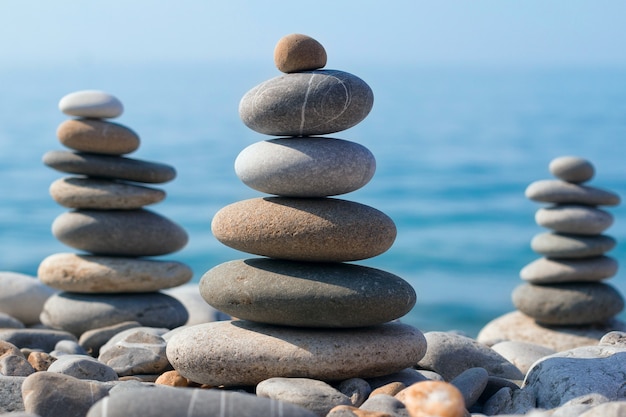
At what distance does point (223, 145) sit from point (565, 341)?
100 ft

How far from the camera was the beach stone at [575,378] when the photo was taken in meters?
4.76

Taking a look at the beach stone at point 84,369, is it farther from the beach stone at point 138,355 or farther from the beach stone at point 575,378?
the beach stone at point 575,378

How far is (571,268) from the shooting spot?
900cm

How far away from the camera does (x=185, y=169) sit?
32.8 meters

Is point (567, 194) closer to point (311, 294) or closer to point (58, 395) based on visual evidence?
point (311, 294)

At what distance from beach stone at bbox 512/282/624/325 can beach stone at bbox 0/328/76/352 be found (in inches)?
179

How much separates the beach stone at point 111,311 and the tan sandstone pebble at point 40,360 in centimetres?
199

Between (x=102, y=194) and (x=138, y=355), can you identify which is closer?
(x=138, y=355)

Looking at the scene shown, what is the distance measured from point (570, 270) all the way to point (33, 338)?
5.09m

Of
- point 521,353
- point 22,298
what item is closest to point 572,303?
point 521,353

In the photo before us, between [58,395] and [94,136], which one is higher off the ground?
[94,136]

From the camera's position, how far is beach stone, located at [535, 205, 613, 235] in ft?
29.5

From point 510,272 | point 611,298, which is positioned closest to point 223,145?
point 510,272

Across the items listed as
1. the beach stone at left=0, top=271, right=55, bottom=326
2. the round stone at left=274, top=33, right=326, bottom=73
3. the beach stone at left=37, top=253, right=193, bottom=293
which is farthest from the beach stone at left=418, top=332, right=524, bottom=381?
the beach stone at left=0, top=271, right=55, bottom=326
